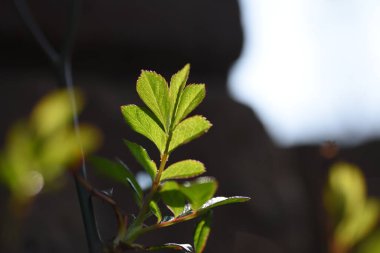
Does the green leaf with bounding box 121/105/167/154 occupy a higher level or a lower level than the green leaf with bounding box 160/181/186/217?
higher

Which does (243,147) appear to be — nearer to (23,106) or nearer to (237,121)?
(237,121)

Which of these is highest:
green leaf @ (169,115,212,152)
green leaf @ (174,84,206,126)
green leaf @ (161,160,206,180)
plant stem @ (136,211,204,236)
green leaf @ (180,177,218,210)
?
green leaf @ (174,84,206,126)

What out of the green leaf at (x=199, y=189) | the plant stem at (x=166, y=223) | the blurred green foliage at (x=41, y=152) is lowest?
the plant stem at (x=166, y=223)

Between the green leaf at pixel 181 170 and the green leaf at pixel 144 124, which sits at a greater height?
the green leaf at pixel 144 124
